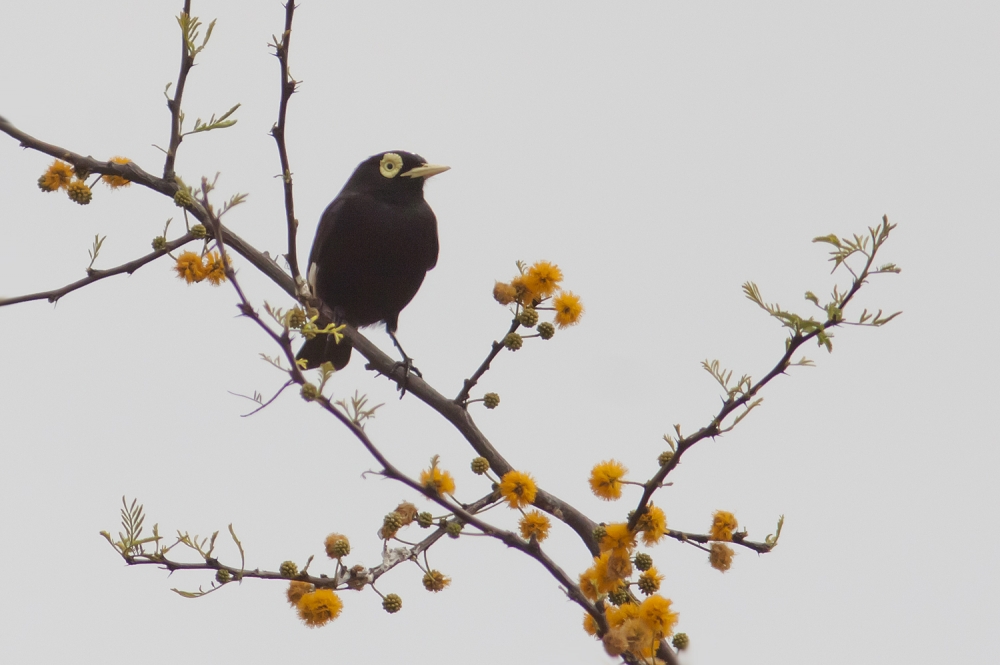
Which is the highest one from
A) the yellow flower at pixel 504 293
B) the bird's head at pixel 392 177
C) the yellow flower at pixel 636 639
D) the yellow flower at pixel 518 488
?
the bird's head at pixel 392 177

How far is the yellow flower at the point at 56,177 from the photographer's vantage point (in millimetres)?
3301

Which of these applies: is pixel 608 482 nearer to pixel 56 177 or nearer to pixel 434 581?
pixel 434 581

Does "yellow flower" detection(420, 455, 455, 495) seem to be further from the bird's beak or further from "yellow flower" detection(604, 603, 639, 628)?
the bird's beak

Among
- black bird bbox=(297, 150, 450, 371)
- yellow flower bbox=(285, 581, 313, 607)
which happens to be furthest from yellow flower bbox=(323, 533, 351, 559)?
black bird bbox=(297, 150, 450, 371)

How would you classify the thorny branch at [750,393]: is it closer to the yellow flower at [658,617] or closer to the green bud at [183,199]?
the yellow flower at [658,617]

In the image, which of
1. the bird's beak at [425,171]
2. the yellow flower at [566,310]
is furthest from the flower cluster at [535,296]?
the bird's beak at [425,171]

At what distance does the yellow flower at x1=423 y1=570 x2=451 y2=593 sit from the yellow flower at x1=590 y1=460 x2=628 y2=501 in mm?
481

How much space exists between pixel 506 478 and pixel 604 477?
257 millimetres

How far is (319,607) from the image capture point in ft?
8.64

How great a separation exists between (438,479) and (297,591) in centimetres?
46

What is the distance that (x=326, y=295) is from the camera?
5789 mm

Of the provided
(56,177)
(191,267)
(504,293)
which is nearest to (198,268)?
(191,267)

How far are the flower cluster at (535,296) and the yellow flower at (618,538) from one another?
26.6 inches

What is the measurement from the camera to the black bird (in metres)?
5.64
